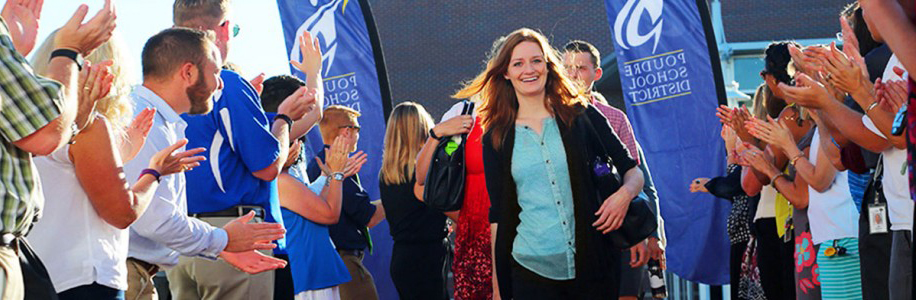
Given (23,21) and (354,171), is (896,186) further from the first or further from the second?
(354,171)

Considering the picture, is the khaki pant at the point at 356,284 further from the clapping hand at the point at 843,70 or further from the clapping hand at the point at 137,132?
the clapping hand at the point at 843,70

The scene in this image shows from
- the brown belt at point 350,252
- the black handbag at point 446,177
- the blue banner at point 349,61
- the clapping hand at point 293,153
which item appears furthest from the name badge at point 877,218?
the blue banner at point 349,61

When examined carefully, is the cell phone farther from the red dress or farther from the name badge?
the red dress

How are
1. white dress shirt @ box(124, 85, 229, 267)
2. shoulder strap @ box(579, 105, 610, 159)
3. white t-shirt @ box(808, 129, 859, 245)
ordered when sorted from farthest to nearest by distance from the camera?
white t-shirt @ box(808, 129, 859, 245) → shoulder strap @ box(579, 105, 610, 159) → white dress shirt @ box(124, 85, 229, 267)

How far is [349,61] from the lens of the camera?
934 cm

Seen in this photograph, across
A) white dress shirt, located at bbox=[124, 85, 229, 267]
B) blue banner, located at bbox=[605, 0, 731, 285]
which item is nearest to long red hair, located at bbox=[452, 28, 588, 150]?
white dress shirt, located at bbox=[124, 85, 229, 267]

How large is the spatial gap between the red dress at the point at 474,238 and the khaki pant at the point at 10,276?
2.95 meters

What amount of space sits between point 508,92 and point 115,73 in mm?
2061

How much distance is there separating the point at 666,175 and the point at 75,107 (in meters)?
6.27

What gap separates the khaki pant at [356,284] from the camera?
23.0 ft

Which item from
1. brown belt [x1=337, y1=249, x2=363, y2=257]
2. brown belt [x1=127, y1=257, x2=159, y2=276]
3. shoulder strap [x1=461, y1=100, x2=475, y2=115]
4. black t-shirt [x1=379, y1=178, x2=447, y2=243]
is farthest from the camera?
black t-shirt [x1=379, y1=178, x2=447, y2=243]

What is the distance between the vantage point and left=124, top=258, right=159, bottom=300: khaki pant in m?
3.95

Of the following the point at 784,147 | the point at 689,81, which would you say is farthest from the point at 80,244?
the point at 689,81

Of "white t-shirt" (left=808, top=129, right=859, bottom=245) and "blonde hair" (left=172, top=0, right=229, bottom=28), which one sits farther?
"white t-shirt" (left=808, top=129, right=859, bottom=245)
